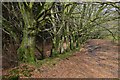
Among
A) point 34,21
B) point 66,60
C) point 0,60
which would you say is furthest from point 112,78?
point 0,60

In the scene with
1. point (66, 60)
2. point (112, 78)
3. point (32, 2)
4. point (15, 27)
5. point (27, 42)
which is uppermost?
point (32, 2)

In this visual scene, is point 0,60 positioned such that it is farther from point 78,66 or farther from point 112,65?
point 112,65

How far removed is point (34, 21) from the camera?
8.11 meters

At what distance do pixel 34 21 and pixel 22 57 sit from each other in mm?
1406

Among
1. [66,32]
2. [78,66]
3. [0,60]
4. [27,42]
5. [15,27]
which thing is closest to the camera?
[27,42]

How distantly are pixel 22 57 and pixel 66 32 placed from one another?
4.64 meters

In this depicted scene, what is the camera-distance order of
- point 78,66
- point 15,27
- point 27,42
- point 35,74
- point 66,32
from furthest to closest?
point 66,32
point 78,66
point 15,27
point 27,42
point 35,74

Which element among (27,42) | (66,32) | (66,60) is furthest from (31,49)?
(66,32)

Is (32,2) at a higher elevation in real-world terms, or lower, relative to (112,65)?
higher

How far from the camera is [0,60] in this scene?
10383 mm

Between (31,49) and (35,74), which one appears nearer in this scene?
(35,74)

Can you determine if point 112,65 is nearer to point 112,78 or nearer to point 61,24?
point 112,78

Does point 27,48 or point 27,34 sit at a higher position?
point 27,34

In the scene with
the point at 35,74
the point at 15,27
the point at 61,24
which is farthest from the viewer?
the point at 61,24
